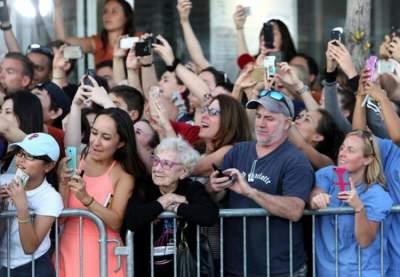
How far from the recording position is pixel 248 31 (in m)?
13.7

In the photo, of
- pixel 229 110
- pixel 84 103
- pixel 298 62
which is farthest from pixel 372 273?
pixel 298 62

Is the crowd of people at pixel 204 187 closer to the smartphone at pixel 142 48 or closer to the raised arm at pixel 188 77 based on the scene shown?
the raised arm at pixel 188 77

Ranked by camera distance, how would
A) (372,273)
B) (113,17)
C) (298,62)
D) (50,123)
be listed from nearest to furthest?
1. (372,273)
2. (50,123)
3. (298,62)
4. (113,17)

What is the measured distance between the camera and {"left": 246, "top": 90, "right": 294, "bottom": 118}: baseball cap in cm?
740

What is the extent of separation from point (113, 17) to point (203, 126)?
367 centimetres

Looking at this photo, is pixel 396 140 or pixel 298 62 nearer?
pixel 396 140

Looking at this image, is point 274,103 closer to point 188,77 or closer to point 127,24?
point 188,77

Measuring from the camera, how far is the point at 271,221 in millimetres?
7195

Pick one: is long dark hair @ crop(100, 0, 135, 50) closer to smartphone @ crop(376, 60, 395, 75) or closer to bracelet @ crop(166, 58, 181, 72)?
bracelet @ crop(166, 58, 181, 72)

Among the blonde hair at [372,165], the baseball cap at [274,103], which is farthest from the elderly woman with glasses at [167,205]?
the blonde hair at [372,165]

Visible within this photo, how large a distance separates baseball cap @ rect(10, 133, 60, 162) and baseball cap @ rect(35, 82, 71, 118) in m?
1.49

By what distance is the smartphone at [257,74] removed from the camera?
28.2 feet

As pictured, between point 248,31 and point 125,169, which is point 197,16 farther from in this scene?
point 125,169

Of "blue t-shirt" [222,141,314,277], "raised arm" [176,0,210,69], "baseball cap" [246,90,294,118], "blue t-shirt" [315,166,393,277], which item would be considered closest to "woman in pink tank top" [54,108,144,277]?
"blue t-shirt" [222,141,314,277]
